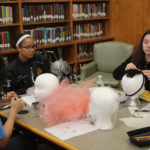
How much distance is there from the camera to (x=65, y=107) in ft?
5.50

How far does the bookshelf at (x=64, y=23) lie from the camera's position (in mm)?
3619

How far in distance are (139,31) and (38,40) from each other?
169 cm

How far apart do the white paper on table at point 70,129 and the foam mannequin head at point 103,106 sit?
7 centimetres

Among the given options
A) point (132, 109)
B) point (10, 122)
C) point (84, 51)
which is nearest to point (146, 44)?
point (132, 109)

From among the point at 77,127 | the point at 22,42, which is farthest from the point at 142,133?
the point at 22,42

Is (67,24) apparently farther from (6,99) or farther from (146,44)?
(6,99)

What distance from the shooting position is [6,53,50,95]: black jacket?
9.29ft

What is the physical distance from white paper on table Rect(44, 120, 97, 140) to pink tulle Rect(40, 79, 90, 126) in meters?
0.04

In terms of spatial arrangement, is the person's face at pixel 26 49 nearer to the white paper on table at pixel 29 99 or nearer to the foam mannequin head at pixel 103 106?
the white paper on table at pixel 29 99

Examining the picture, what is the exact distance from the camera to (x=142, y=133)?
1.51 m

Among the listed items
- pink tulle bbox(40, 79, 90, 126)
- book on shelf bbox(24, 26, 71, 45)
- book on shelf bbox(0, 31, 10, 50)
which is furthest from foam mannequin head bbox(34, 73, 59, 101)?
book on shelf bbox(24, 26, 71, 45)

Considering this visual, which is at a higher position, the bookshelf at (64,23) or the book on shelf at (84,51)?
the bookshelf at (64,23)

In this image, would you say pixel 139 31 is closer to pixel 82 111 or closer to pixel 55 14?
pixel 55 14

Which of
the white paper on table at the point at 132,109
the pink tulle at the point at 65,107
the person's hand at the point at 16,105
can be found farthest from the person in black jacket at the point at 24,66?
the white paper on table at the point at 132,109
